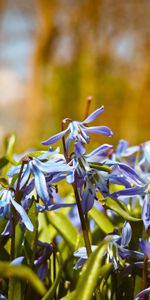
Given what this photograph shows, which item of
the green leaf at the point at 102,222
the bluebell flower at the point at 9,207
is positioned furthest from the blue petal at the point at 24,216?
the green leaf at the point at 102,222

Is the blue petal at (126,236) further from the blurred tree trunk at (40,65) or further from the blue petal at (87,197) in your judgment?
the blurred tree trunk at (40,65)

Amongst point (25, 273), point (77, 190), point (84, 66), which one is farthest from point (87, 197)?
point (84, 66)

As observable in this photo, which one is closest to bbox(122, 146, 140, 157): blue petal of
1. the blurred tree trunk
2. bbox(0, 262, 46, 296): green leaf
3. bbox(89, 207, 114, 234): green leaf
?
bbox(89, 207, 114, 234): green leaf

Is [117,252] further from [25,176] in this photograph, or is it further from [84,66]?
[84,66]

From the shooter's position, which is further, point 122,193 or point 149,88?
point 149,88

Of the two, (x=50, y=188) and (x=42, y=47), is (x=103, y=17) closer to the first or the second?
(x=42, y=47)

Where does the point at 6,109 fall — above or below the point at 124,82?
above

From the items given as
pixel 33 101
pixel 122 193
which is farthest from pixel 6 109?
pixel 122 193
